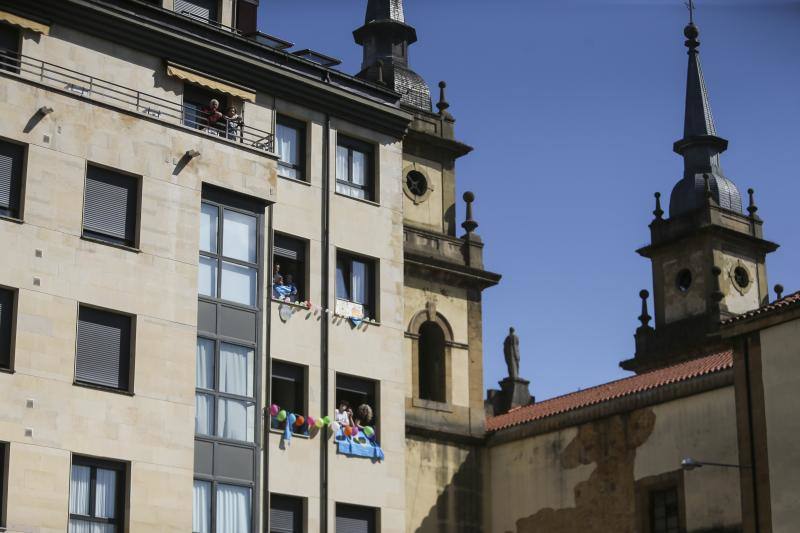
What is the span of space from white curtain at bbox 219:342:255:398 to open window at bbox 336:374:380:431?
335 cm

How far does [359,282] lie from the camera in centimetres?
3600

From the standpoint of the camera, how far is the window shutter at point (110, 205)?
30109 mm

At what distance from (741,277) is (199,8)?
137ft

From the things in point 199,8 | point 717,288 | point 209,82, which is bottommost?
point 209,82

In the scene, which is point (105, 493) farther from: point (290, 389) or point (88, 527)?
point (290, 389)

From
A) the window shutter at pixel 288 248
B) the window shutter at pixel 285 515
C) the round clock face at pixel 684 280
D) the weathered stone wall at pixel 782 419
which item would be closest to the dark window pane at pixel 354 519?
the window shutter at pixel 285 515

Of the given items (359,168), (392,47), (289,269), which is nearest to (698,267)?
(392,47)

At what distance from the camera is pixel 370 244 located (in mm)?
36281

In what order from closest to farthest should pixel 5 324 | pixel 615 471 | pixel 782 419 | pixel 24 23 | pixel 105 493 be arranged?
pixel 5 324 → pixel 105 493 → pixel 24 23 → pixel 782 419 → pixel 615 471

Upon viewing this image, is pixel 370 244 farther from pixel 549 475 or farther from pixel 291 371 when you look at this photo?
pixel 549 475

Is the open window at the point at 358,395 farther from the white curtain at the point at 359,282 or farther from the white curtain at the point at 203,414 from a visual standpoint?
the white curtain at the point at 203,414

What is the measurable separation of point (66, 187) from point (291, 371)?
6800 millimetres

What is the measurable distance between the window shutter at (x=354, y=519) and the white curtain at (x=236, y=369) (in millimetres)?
3711

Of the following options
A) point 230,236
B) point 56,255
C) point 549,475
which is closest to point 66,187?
point 56,255
